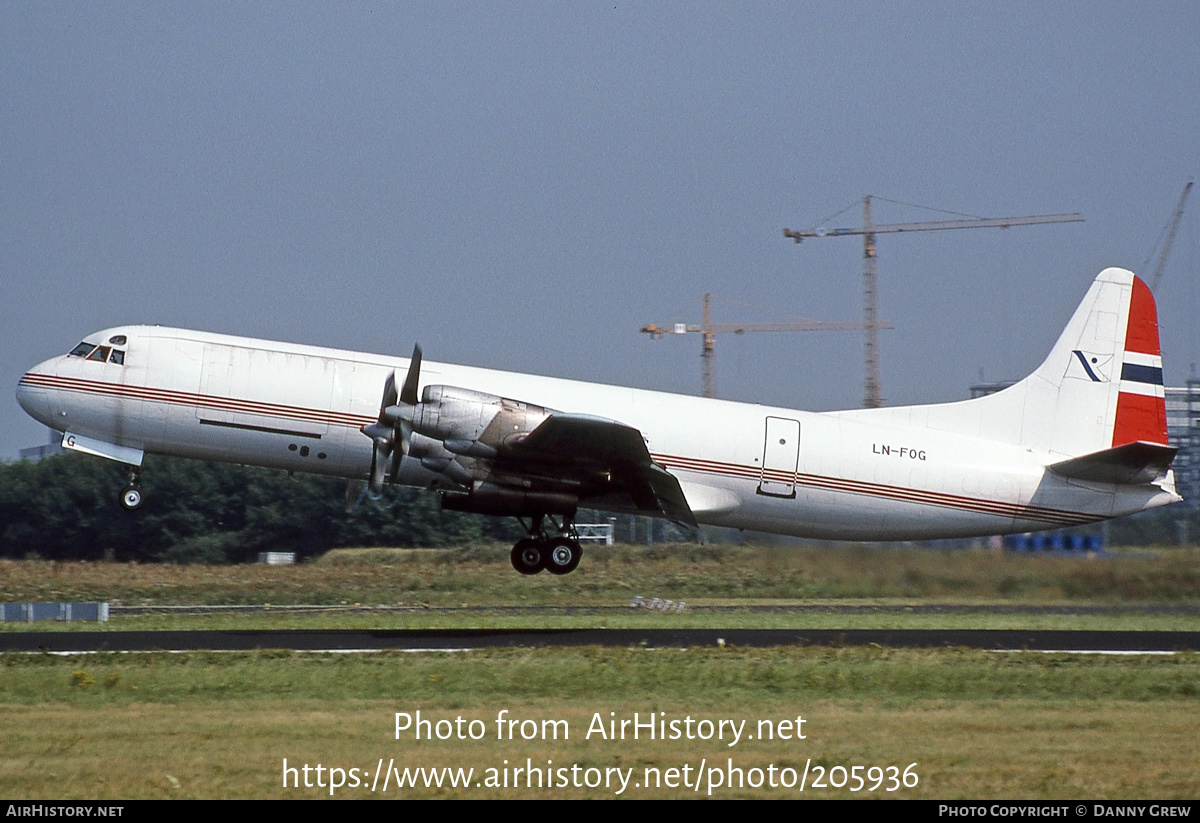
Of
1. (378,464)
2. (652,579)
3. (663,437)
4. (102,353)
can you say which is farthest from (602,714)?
(652,579)

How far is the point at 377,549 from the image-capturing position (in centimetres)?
Result: 4625

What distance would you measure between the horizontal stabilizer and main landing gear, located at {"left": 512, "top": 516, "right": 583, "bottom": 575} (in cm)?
907

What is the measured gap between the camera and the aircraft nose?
2284 centimetres

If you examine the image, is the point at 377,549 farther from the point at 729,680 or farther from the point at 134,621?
the point at 729,680

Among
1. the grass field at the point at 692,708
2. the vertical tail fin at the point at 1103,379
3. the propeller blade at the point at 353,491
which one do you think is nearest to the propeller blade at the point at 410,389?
the propeller blade at the point at 353,491

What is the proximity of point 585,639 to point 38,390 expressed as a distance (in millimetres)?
10901

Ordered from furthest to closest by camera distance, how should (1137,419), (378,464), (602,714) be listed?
(1137,419) < (378,464) < (602,714)

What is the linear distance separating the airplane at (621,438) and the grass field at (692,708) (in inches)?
73.1

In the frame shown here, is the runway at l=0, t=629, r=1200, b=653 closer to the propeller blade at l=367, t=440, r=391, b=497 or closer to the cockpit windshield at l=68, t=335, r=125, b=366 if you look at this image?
the propeller blade at l=367, t=440, r=391, b=497

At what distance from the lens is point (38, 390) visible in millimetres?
22891

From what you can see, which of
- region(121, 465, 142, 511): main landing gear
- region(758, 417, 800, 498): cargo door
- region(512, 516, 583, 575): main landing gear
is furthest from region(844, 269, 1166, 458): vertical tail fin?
region(121, 465, 142, 511): main landing gear

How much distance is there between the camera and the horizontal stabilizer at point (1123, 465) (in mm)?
22672

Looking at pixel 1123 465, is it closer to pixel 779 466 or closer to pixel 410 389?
pixel 779 466

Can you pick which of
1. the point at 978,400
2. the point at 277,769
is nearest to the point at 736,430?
the point at 978,400
